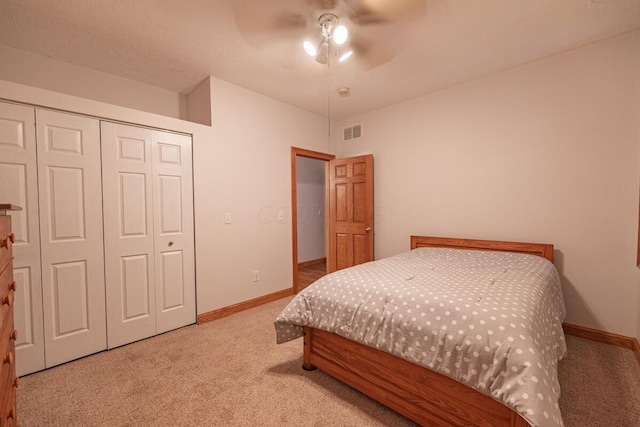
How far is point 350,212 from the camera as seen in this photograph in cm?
382

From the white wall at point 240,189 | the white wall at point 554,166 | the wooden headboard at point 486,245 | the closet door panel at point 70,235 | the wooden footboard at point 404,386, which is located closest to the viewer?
the wooden footboard at point 404,386

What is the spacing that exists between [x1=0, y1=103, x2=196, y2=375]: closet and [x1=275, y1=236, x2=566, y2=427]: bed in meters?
1.44

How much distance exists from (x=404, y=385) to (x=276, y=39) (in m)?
2.52

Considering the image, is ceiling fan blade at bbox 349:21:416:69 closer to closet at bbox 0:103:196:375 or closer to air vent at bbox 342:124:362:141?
air vent at bbox 342:124:362:141

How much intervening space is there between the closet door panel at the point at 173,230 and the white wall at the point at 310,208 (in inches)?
109

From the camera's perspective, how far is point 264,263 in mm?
3332

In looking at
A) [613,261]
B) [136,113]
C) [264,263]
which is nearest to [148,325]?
[264,263]

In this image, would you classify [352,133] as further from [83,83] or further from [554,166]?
[83,83]

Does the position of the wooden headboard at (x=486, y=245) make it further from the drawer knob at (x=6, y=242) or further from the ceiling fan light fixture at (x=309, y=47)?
the drawer knob at (x=6, y=242)

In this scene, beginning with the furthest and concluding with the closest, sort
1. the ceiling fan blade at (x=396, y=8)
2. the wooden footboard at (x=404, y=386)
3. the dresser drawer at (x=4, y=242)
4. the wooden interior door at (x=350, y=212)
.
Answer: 1. the wooden interior door at (x=350, y=212)
2. the ceiling fan blade at (x=396, y=8)
3. the wooden footboard at (x=404, y=386)
4. the dresser drawer at (x=4, y=242)

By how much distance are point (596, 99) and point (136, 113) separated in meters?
3.95

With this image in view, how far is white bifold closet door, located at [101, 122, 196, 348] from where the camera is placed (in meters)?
2.27

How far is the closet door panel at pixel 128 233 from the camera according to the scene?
7.38 ft

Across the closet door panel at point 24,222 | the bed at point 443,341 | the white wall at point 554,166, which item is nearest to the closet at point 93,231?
the closet door panel at point 24,222
